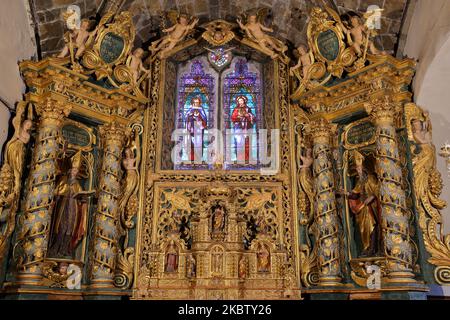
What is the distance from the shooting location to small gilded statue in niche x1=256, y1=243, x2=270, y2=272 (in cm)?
803

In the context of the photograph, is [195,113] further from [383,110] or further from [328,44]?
[383,110]

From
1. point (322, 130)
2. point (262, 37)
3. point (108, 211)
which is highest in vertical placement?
point (262, 37)

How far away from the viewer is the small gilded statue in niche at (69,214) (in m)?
7.51

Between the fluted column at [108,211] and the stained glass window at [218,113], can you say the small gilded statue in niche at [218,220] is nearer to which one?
the stained glass window at [218,113]

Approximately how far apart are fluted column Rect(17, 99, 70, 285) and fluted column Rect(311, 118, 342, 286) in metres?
4.44

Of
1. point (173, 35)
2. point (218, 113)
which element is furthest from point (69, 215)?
point (173, 35)

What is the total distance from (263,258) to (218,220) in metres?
1.04

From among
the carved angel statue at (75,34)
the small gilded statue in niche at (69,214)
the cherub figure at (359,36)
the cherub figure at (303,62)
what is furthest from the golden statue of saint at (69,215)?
the cherub figure at (359,36)

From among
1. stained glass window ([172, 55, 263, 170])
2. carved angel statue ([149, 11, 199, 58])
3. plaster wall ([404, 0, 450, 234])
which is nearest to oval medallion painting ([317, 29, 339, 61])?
plaster wall ([404, 0, 450, 234])

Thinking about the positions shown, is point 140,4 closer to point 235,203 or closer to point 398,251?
point 235,203

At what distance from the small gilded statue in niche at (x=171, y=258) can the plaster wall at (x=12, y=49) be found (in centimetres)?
329

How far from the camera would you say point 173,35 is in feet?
30.8

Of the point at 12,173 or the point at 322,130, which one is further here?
the point at 322,130

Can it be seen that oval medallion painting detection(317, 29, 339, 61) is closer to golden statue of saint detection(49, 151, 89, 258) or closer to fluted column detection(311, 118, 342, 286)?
fluted column detection(311, 118, 342, 286)
